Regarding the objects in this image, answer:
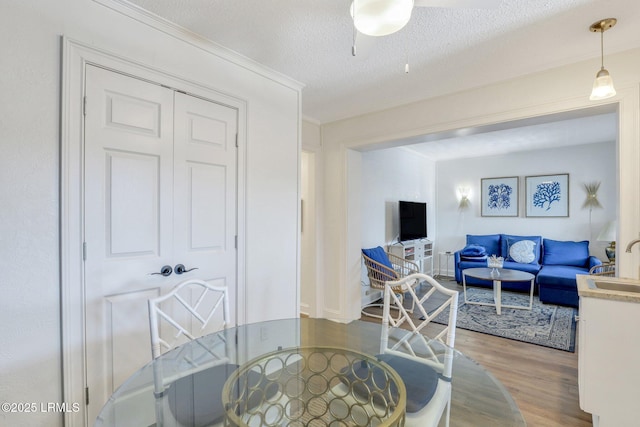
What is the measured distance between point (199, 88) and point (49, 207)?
1147 mm

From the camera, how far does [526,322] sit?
12.2 ft

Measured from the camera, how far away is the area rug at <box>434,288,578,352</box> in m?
3.23

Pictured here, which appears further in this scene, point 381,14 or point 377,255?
point 377,255

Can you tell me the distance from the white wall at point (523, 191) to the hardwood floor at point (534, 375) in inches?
114

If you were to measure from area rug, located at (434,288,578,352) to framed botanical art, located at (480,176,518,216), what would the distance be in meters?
1.91

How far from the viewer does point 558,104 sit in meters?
2.37

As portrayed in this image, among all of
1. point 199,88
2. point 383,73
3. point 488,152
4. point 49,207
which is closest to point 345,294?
point 383,73

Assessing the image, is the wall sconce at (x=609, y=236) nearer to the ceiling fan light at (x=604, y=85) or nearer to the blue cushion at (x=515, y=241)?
the blue cushion at (x=515, y=241)

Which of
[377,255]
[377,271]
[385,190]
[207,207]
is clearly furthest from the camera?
[385,190]

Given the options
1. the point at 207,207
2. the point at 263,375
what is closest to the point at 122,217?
the point at 207,207

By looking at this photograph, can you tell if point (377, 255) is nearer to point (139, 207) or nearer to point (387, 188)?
point (387, 188)

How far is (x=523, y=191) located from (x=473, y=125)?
3.94 m

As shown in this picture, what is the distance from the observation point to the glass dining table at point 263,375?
1.09m

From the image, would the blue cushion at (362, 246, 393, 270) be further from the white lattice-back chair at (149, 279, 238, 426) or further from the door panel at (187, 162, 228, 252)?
the white lattice-back chair at (149, 279, 238, 426)
